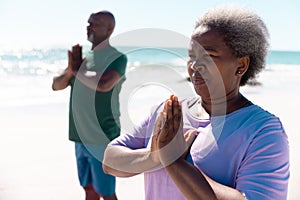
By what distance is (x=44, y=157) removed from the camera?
494 centimetres

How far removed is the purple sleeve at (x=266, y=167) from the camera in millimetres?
1040

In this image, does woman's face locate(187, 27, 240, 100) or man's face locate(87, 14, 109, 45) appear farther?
man's face locate(87, 14, 109, 45)

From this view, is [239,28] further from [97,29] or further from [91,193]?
[91,193]

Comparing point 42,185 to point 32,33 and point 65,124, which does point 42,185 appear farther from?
point 32,33

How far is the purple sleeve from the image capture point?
1040 mm

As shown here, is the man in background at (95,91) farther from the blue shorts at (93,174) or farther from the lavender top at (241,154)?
the lavender top at (241,154)

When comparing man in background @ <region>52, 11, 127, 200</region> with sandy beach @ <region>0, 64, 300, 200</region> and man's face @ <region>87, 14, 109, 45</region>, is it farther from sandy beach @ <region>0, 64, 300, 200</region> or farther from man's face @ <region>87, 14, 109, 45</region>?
sandy beach @ <region>0, 64, 300, 200</region>

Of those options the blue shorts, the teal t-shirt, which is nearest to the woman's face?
the teal t-shirt

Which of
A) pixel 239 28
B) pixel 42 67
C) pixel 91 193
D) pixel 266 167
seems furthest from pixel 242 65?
pixel 42 67

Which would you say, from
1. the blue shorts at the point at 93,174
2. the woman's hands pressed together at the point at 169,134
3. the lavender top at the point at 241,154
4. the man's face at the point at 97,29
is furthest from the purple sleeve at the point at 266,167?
the man's face at the point at 97,29

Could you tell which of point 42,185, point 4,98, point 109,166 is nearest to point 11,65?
point 4,98

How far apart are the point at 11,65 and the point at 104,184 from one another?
16.0 m

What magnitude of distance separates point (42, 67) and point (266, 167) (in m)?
17.2

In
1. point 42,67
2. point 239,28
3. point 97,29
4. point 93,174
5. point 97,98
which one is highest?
point 239,28
